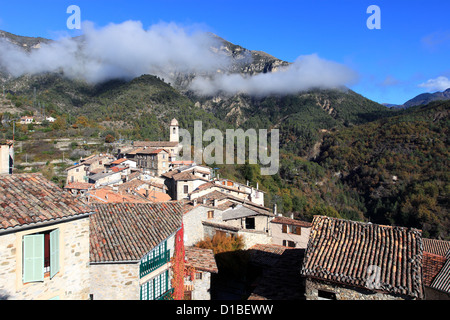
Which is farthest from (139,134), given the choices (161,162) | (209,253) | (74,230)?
(74,230)

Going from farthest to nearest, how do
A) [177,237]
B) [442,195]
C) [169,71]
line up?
[169,71] → [442,195] → [177,237]

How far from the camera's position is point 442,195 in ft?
196

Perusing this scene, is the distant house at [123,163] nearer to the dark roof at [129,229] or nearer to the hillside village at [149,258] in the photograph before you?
the hillside village at [149,258]

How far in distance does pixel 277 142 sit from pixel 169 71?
10339 cm

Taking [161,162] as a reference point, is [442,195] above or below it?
below

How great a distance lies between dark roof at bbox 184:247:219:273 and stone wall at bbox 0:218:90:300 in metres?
6.22

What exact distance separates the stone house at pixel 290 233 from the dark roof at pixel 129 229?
39.9 feet

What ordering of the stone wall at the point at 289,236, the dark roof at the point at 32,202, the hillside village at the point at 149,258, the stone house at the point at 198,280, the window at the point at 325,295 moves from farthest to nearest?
the stone wall at the point at 289,236 < the stone house at the point at 198,280 < the window at the point at 325,295 < the hillside village at the point at 149,258 < the dark roof at the point at 32,202

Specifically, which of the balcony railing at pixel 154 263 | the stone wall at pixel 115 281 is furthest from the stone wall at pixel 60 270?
the balcony railing at pixel 154 263

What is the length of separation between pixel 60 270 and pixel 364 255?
23.6ft

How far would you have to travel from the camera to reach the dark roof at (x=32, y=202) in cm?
581

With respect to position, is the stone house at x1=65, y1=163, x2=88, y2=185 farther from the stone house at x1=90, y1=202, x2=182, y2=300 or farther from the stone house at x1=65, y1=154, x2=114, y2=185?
the stone house at x1=90, y1=202, x2=182, y2=300

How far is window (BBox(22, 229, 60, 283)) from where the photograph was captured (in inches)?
231

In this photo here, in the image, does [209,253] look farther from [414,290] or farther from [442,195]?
[442,195]
